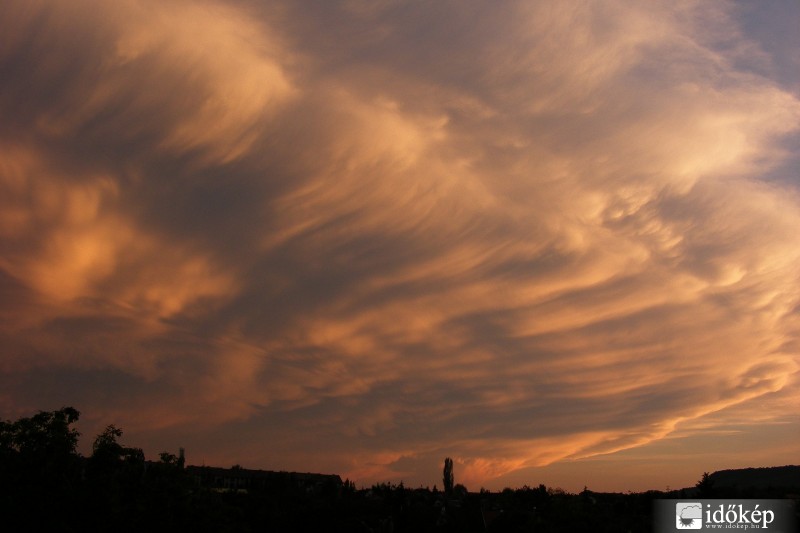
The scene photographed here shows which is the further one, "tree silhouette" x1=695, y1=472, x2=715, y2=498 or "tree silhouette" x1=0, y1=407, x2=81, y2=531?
"tree silhouette" x1=695, y1=472, x2=715, y2=498

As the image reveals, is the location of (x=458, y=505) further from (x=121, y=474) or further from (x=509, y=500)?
(x=121, y=474)

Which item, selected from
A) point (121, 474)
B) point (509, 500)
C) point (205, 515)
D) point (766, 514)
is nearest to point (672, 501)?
point (766, 514)

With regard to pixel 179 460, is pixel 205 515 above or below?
below

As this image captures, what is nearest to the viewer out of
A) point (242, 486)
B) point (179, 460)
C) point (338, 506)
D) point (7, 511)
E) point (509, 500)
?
point (7, 511)

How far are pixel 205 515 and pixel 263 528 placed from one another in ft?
187

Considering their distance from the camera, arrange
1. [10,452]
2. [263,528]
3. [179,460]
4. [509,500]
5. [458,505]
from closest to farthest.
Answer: [10,452] < [179,460] < [263,528] < [458,505] < [509,500]

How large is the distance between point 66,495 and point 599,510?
88662mm

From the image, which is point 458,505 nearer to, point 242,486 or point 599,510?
point 599,510

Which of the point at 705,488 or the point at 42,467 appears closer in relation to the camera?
the point at 42,467

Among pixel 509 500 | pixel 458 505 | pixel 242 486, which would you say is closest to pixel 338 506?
pixel 458 505

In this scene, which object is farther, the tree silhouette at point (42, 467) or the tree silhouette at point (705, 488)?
the tree silhouette at point (705, 488)

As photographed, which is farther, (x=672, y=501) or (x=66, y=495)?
(x=672, y=501)

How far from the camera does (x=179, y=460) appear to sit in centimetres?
6406

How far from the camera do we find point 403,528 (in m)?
122
